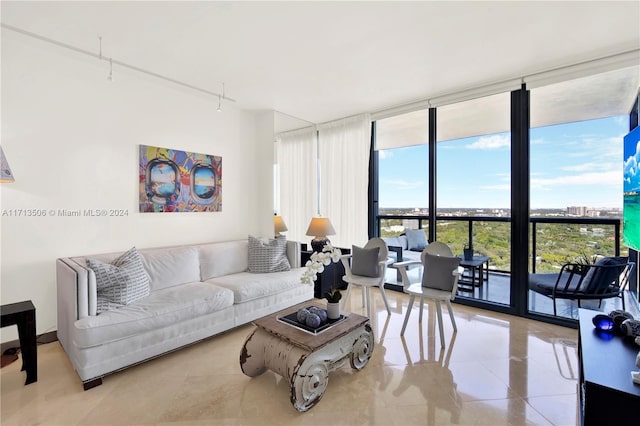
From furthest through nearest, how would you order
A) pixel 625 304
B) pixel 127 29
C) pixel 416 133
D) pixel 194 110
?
1. pixel 416 133
2. pixel 194 110
3. pixel 625 304
4. pixel 127 29

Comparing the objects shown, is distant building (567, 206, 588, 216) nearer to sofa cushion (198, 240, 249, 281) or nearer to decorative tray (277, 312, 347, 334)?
decorative tray (277, 312, 347, 334)

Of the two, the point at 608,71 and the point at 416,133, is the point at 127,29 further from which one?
the point at 608,71

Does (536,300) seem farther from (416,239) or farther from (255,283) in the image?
(255,283)

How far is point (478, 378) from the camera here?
7.02ft

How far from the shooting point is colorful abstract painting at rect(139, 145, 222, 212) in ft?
10.8

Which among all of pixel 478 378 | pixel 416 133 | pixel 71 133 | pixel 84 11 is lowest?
pixel 478 378

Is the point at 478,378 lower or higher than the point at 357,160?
lower

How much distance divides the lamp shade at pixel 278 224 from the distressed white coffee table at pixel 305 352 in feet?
7.18

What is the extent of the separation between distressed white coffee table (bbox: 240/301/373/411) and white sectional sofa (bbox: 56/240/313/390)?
77cm

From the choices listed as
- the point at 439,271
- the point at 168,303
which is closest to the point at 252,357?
the point at 168,303

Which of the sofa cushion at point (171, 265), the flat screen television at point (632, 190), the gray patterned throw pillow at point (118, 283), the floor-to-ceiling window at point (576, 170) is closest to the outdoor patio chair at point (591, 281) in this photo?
the floor-to-ceiling window at point (576, 170)

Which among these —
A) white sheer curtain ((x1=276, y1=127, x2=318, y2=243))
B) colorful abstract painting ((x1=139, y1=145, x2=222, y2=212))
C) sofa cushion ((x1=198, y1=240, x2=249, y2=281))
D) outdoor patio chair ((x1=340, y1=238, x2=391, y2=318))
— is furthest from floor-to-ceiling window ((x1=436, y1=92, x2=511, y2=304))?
colorful abstract painting ((x1=139, y1=145, x2=222, y2=212))

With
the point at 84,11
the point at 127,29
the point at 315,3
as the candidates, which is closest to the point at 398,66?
the point at 315,3

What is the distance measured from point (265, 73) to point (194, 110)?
1.18 metres
